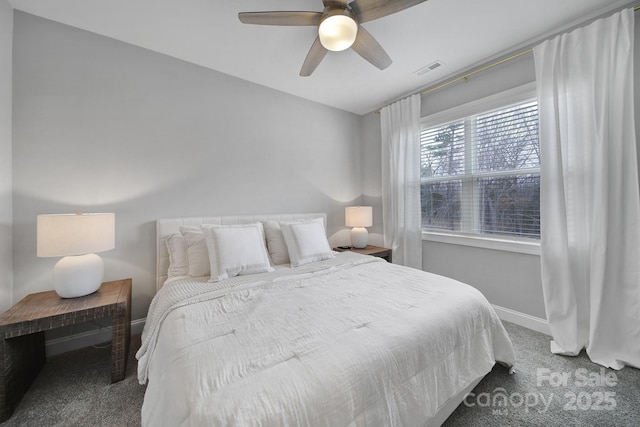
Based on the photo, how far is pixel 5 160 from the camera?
1.66 meters

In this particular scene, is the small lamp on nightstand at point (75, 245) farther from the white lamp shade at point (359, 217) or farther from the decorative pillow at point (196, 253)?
the white lamp shade at point (359, 217)

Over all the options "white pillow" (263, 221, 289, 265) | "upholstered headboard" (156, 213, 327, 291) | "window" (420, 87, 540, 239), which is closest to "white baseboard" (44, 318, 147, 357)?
"upholstered headboard" (156, 213, 327, 291)

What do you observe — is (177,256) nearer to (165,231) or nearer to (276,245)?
(165,231)

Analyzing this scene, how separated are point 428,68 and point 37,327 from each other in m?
3.78

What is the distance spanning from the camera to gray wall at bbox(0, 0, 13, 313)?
1.62 metres

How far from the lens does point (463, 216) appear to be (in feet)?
9.04

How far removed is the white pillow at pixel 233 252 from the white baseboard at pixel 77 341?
111 cm

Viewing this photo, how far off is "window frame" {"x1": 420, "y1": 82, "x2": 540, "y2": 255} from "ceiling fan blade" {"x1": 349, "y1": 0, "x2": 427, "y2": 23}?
1.60m

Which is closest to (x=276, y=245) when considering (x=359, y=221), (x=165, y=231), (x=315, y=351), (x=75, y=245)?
(x=165, y=231)

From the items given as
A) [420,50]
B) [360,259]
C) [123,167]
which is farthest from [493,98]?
[123,167]

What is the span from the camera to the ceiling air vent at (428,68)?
2451 mm

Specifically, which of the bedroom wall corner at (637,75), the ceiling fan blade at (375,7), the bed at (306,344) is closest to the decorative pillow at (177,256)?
the bed at (306,344)

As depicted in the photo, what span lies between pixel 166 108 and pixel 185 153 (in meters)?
0.45

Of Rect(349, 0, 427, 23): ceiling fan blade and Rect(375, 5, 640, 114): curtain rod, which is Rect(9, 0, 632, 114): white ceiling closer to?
Rect(375, 5, 640, 114): curtain rod
